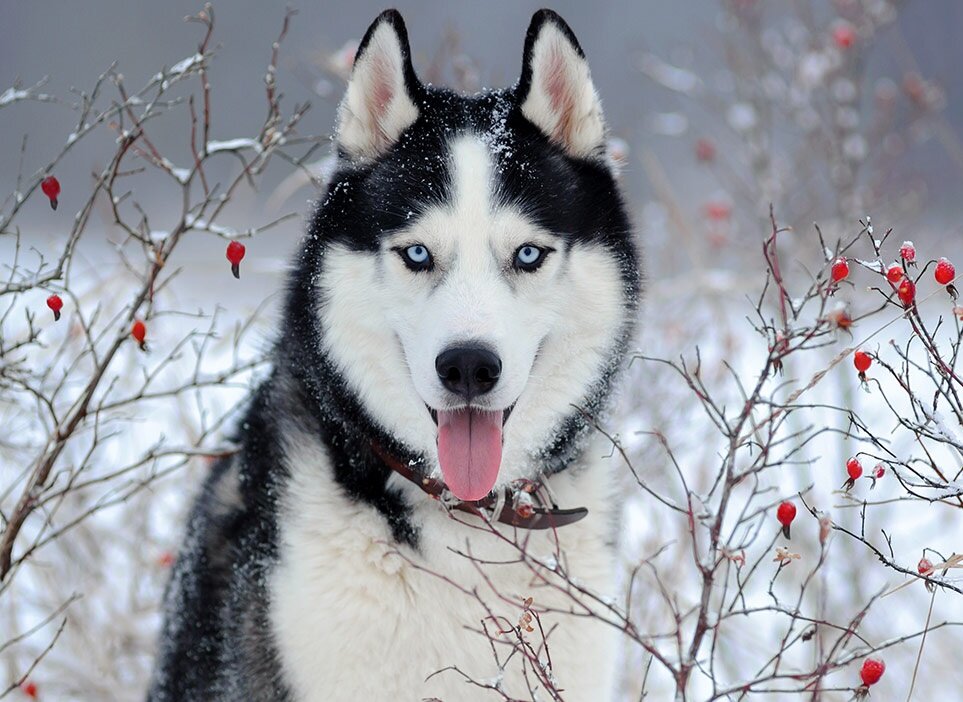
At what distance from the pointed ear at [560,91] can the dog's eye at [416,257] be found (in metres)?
0.47

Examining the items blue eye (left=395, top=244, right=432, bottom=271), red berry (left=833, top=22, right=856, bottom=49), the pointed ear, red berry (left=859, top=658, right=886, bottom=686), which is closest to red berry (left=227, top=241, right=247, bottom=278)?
blue eye (left=395, top=244, right=432, bottom=271)

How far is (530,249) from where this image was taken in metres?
2.29

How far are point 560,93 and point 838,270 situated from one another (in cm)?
98

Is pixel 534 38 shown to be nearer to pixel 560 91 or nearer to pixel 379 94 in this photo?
pixel 560 91

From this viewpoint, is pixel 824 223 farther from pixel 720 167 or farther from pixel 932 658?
pixel 932 658

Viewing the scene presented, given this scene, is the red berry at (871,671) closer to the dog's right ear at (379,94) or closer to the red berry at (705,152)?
the dog's right ear at (379,94)

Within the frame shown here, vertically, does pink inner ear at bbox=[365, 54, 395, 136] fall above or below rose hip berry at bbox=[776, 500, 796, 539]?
above

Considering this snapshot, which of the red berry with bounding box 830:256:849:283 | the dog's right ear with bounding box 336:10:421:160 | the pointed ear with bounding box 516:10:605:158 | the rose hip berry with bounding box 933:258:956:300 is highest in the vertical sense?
the pointed ear with bounding box 516:10:605:158

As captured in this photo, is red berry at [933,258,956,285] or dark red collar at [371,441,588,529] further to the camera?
dark red collar at [371,441,588,529]

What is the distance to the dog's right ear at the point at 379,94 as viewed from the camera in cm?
236

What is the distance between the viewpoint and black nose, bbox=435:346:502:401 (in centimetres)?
204

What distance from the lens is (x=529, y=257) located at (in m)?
2.29

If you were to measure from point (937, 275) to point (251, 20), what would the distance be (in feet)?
88.0

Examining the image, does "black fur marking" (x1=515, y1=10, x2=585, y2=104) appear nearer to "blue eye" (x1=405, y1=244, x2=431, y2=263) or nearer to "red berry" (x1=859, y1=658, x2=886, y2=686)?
"blue eye" (x1=405, y1=244, x2=431, y2=263)
